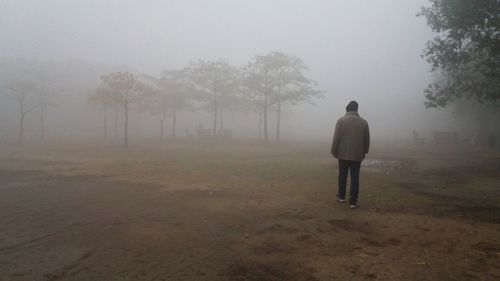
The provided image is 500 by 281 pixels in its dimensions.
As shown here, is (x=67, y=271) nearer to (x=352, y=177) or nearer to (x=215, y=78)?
(x=352, y=177)

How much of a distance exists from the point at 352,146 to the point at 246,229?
3.31 metres

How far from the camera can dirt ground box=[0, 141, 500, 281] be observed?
185 inches

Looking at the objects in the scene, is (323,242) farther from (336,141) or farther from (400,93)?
(400,93)

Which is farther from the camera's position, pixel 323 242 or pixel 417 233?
pixel 417 233

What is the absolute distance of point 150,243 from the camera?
19.0 ft

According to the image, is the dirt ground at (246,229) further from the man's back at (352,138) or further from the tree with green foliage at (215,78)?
the tree with green foliage at (215,78)

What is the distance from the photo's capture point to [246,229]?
655cm

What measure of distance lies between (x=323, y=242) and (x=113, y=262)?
3.11 m

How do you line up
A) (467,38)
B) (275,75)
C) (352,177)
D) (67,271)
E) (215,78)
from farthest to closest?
(215,78)
(275,75)
(467,38)
(352,177)
(67,271)

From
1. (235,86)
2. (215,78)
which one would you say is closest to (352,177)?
(215,78)

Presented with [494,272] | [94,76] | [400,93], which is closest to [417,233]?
[494,272]

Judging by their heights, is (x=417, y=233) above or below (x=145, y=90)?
below

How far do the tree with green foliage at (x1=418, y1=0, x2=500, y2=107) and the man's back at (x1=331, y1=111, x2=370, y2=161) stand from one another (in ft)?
31.8

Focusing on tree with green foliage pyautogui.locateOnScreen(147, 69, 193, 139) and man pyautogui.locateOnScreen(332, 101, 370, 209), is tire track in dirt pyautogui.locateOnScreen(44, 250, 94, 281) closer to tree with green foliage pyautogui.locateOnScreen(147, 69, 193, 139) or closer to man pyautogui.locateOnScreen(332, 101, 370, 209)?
man pyautogui.locateOnScreen(332, 101, 370, 209)
